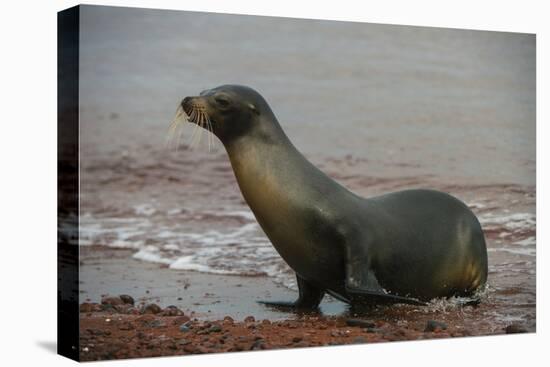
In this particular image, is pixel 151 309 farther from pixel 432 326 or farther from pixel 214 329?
pixel 432 326

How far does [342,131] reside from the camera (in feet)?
35.9

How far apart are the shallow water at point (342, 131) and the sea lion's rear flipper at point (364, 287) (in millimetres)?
518

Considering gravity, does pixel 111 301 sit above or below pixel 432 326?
above

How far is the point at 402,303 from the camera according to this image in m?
10.1

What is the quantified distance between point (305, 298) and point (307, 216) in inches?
34.3

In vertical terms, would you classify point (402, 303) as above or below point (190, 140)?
below

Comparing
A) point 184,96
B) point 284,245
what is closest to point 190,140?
point 184,96

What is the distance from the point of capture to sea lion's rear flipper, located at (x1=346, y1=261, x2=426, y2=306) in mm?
9523

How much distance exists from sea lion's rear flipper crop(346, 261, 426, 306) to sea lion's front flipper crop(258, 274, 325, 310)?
1.53 ft

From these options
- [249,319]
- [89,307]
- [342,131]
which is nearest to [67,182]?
[89,307]

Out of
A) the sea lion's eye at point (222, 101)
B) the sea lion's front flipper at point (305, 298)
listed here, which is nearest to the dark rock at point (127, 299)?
the sea lion's front flipper at point (305, 298)

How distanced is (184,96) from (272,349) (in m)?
2.38

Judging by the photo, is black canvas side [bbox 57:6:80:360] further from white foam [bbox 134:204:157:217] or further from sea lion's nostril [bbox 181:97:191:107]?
white foam [bbox 134:204:157:217]

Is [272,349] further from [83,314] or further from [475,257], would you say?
[475,257]
